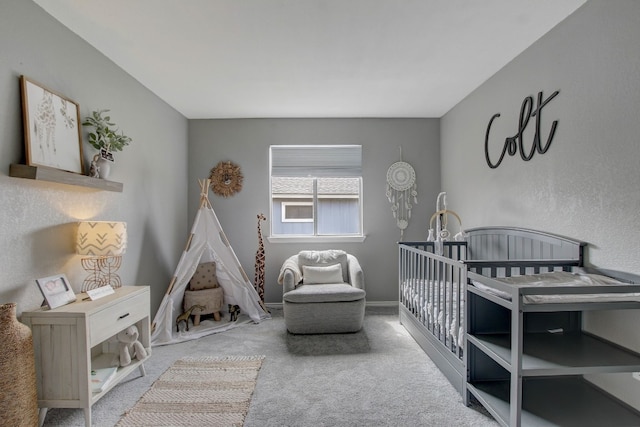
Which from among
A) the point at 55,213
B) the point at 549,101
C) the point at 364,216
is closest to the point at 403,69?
the point at 549,101

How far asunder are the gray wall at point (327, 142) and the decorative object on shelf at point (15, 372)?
2601 millimetres

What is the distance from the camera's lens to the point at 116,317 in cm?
205

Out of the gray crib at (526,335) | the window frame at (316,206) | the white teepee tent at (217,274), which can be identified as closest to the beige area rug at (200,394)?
the white teepee tent at (217,274)

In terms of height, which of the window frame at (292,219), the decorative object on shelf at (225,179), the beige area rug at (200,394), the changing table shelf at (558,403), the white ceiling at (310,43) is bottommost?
the beige area rug at (200,394)

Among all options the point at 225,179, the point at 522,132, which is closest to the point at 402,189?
the point at 522,132

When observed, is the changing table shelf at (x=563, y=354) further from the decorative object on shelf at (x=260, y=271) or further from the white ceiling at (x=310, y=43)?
the decorative object on shelf at (x=260, y=271)

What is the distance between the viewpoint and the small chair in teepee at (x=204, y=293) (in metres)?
3.43

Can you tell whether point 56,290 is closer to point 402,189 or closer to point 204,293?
point 204,293

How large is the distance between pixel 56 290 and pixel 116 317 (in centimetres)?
37

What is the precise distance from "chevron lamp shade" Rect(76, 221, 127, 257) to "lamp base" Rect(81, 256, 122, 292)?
242 mm

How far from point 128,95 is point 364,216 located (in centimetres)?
289

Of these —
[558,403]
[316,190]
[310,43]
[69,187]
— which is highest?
[310,43]

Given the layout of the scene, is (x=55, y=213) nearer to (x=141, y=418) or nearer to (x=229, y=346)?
(x=141, y=418)

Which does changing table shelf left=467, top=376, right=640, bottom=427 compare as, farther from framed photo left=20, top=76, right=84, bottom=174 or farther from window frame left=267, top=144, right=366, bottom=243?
framed photo left=20, top=76, right=84, bottom=174
